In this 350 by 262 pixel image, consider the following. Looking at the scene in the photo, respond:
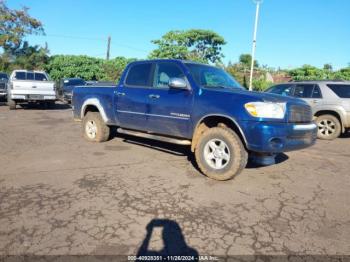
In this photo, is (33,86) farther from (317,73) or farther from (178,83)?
(317,73)

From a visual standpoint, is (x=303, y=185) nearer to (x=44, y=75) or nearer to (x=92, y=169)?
(x=92, y=169)

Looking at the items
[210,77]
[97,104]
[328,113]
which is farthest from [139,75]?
[328,113]

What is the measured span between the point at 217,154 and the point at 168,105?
4.31ft

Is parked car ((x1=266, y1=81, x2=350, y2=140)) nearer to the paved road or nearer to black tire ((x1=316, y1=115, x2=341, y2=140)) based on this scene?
black tire ((x1=316, y1=115, x2=341, y2=140))

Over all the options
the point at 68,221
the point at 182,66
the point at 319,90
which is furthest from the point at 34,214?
the point at 319,90

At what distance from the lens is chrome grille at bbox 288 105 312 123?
15.6 ft

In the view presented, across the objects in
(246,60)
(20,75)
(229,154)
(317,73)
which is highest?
(246,60)

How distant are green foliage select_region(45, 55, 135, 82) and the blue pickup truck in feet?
88.5

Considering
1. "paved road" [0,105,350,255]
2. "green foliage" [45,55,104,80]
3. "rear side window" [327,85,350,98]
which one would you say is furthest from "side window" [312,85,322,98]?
"green foliage" [45,55,104,80]

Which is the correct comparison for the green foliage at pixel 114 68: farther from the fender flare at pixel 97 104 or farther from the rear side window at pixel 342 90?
the rear side window at pixel 342 90

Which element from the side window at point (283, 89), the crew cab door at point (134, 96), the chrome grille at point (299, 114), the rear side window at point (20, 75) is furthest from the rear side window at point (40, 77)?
the chrome grille at point (299, 114)

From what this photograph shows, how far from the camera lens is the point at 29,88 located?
13.8 m

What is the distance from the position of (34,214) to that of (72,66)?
31659 mm

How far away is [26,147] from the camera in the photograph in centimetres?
685
